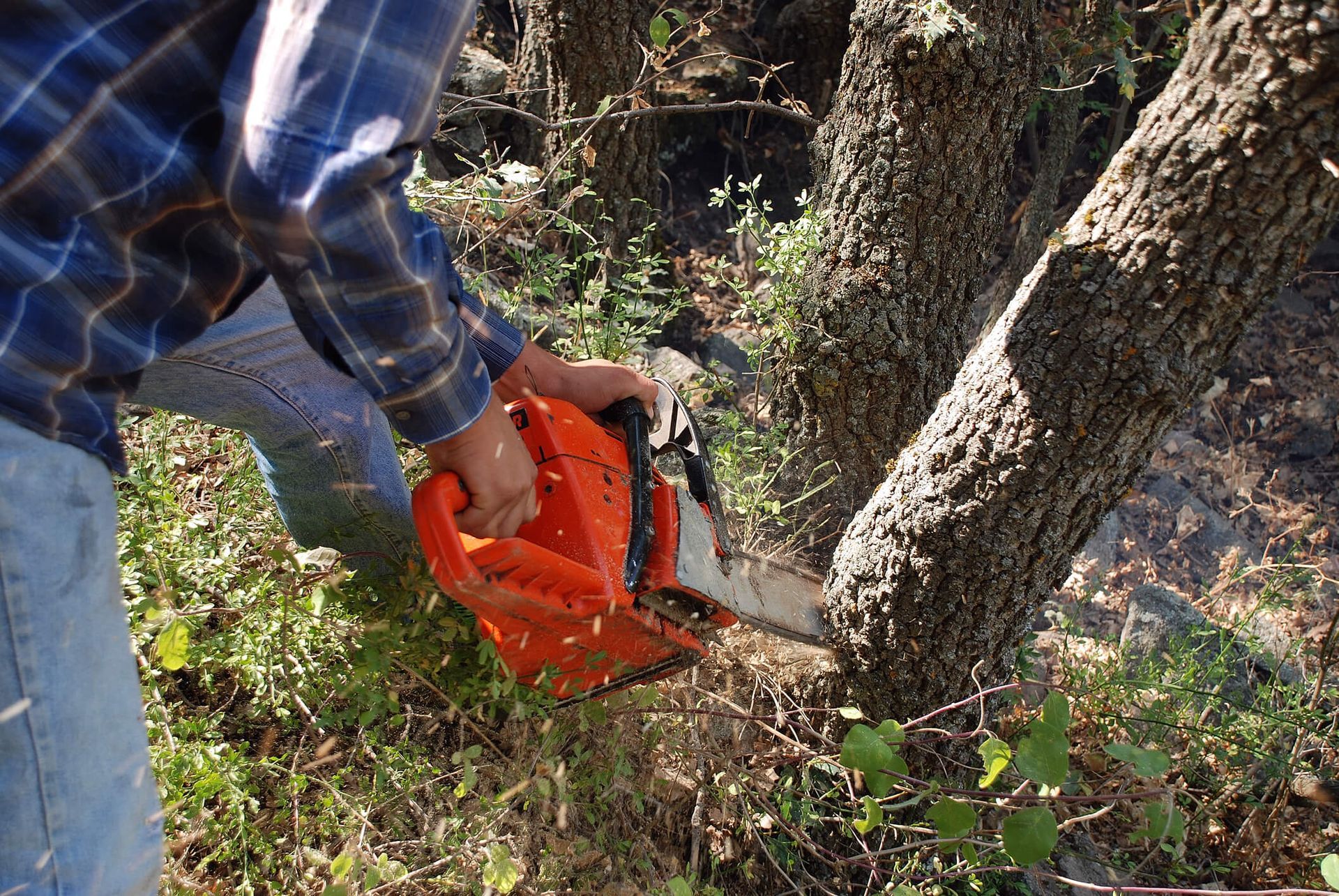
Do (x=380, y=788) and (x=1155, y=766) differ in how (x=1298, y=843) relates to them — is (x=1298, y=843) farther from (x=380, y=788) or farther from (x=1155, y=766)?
(x=380, y=788)

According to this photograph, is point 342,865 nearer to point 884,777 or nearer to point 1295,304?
point 884,777

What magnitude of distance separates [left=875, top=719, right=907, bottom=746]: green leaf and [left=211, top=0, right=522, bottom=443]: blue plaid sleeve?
1253 mm

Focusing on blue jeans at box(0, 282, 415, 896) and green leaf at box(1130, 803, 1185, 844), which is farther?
green leaf at box(1130, 803, 1185, 844)

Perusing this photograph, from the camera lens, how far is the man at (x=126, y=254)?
1086mm

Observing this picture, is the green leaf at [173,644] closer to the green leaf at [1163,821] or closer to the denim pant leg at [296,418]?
the denim pant leg at [296,418]

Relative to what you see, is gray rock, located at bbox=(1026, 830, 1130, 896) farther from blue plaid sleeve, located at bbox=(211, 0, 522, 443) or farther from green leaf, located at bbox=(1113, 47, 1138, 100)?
blue plaid sleeve, located at bbox=(211, 0, 522, 443)

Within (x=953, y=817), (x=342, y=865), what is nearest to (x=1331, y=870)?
(x=953, y=817)

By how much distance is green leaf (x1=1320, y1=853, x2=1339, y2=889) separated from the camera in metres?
1.50

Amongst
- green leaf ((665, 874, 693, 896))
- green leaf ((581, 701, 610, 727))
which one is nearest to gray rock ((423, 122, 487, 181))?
green leaf ((581, 701, 610, 727))

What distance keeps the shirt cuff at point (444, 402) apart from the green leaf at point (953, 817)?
1.19 m

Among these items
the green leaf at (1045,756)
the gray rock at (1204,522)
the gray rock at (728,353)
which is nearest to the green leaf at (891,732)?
the green leaf at (1045,756)

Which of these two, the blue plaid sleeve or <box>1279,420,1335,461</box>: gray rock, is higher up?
the blue plaid sleeve

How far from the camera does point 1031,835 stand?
1635 mm

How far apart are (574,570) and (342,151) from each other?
863mm
